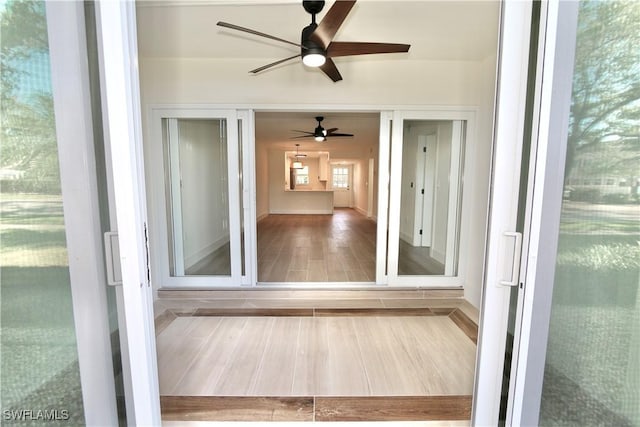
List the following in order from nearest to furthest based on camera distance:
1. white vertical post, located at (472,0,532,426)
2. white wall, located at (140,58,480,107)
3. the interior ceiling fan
Result: white vertical post, located at (472,0,532,426) < the interior ceiling fan < white wall, located at (140,58,480,107)

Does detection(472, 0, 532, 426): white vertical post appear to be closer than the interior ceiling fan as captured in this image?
Yes

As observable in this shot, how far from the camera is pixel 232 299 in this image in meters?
3.06

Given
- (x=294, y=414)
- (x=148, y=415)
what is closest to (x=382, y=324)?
(x=294, y=414)

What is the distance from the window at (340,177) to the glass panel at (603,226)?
13.3m

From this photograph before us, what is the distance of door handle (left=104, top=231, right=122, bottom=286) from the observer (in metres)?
0.90

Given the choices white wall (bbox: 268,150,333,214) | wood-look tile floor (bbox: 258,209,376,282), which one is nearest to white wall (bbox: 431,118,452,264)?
wood-look tile floor (bbox: 258,209,376,282)

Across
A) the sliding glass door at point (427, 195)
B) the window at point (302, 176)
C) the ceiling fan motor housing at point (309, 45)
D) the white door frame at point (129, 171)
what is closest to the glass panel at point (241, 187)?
the ceiling fan motor housing at point (309, 45)

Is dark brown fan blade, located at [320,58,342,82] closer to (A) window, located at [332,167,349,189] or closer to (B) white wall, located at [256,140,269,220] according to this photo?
(B) white wall, located at [256,140,269,220]

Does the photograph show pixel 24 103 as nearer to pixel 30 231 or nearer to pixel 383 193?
pixel 30 231

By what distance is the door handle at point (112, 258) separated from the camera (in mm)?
898

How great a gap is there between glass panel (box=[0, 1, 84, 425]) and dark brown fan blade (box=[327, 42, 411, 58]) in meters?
1.82

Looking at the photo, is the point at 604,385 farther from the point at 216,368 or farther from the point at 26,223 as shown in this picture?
the point at 216,368

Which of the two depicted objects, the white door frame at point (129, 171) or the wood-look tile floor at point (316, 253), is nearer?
the white door frame at point (129, 171)

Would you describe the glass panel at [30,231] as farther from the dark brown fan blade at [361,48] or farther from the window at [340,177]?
the window at [340,177]
